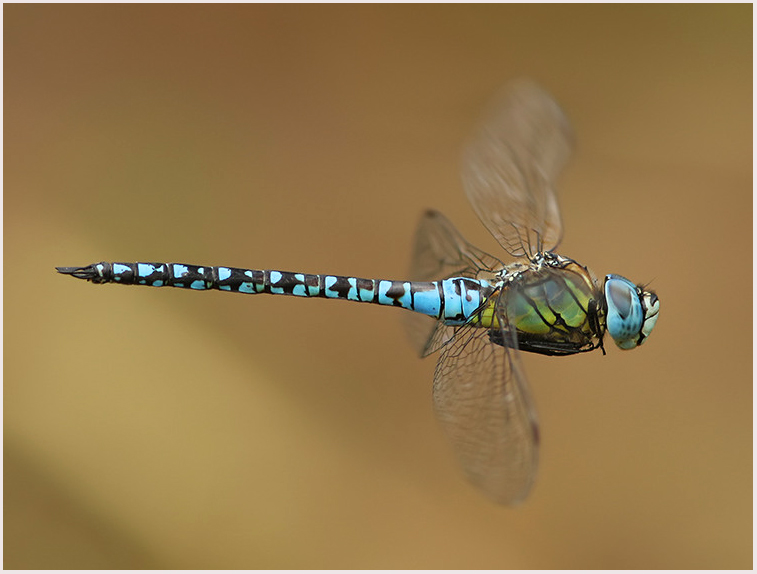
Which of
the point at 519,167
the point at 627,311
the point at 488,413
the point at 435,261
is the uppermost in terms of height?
the point at 519,167

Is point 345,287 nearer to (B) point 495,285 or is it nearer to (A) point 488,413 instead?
(B) point 495,285

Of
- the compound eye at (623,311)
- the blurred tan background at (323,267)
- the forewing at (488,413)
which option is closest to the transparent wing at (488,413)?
the forewing at (488,413)

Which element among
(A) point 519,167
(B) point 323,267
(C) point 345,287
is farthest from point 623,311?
(B) point 323,267

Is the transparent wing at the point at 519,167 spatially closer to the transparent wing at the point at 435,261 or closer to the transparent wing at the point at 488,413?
the transparent wing at the point at 435,261

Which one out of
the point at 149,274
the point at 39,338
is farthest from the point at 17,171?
the point at 149,274

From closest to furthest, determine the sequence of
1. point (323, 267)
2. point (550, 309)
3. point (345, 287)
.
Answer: point (550, 309), point (345, 287), point (323, 267)

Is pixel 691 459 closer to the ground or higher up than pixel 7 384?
closer to the ground

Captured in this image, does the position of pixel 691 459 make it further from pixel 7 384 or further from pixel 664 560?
pixel 7 384
